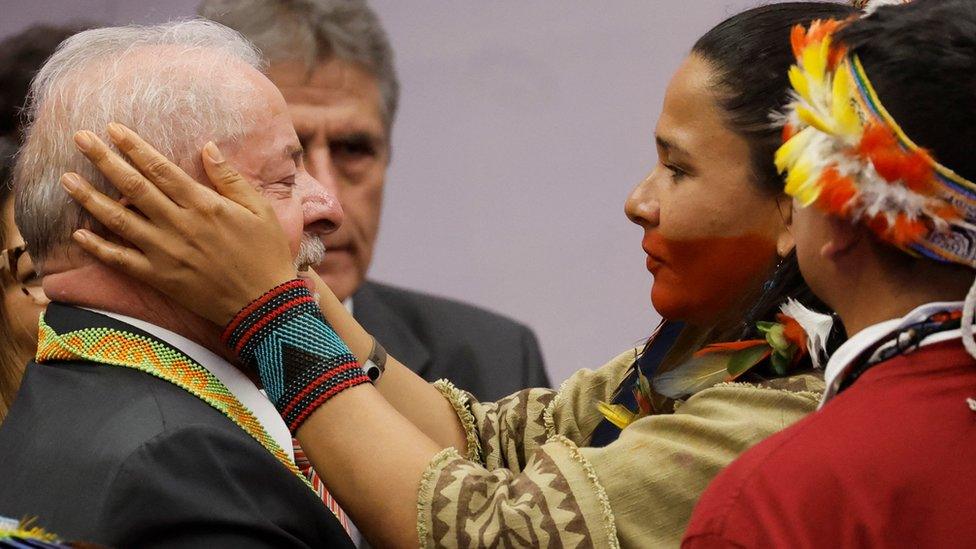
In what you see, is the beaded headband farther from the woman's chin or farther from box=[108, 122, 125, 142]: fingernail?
box=[108, 122, 125, 142]: fingernail

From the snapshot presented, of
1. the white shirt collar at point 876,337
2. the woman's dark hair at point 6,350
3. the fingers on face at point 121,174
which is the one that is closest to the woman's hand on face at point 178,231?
the fingers on face at point 121,174

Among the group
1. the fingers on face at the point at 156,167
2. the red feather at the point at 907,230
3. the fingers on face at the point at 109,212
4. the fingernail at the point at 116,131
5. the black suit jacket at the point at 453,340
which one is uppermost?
the red feather at the point at 907,230

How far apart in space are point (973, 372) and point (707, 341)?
72cm

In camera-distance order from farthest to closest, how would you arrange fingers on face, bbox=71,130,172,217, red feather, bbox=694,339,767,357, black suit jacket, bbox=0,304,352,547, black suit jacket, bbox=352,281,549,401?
black suit jacket, bbox=352,281,549,401
red feather, bbox=694,339,767,357
fingers on face, bbox=71,130,172,217
black suit jacket, bbox=0,304,352,547

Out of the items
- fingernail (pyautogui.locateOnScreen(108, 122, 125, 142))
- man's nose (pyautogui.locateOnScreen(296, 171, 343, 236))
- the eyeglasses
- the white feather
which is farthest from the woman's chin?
the eyeglasses

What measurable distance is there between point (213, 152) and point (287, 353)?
29 cm

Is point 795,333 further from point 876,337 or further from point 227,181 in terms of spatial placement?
point 227,181

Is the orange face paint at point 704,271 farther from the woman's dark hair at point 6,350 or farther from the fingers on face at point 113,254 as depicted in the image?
the woman's dark hair at point 6,350

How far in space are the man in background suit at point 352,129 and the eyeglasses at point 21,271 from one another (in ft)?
2.50

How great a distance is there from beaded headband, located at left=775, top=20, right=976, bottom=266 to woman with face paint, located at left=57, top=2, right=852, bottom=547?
494mm

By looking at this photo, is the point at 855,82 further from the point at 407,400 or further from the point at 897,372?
the point at 407,400

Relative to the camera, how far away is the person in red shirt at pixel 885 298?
1311 mm

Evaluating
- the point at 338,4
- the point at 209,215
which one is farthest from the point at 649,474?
the point at 338,4

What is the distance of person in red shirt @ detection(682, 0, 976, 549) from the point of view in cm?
131
